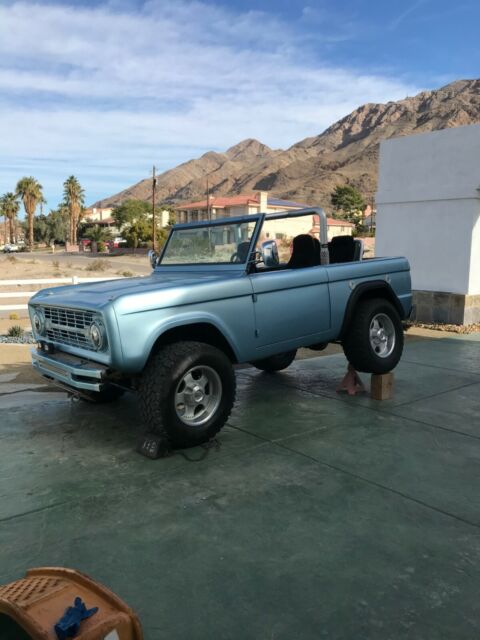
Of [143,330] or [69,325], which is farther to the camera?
[69,325]

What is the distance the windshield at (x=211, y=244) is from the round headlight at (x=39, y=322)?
4.76ft

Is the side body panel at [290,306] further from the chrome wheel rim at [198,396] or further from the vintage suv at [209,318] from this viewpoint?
the chrome wheel rim at [198,396]

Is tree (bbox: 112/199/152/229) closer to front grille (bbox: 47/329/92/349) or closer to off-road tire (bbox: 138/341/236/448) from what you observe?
front grille (bbox: 47/329/92/349)

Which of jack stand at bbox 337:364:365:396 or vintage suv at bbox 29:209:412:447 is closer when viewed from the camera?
vintage suv at bbox 29:209:412:447

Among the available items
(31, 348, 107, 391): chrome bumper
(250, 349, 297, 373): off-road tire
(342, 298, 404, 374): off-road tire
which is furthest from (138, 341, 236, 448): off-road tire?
(250, 349, 297, 373): off-road tire

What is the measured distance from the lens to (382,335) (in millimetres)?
5895

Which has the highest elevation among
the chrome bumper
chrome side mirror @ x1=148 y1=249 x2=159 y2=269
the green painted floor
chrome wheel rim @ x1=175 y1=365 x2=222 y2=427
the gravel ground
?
chrome side mirror @ x1=148 y1=249 x2=159 y2=269

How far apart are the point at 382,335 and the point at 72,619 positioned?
4.81 metres

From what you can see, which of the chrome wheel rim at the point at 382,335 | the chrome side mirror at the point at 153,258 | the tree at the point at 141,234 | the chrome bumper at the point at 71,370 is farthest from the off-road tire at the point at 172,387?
the tree at the point at 141,234

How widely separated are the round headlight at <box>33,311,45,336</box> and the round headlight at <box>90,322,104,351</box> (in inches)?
39.6

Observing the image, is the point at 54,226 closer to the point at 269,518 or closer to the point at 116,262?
the point at 116,262

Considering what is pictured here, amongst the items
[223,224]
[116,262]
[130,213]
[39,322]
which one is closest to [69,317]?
[39,322]

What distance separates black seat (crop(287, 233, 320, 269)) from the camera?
539 cm

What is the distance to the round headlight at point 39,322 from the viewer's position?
4.70m
